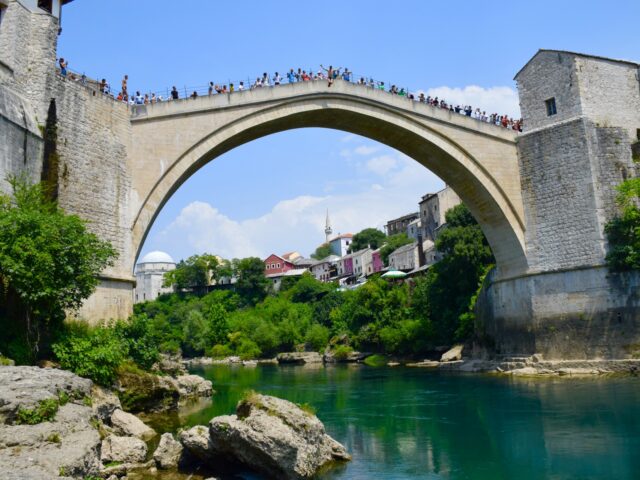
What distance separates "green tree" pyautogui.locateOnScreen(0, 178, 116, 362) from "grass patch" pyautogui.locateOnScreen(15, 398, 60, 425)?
11.7 feet

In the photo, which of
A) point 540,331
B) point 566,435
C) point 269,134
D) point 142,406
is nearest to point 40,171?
point 142,406

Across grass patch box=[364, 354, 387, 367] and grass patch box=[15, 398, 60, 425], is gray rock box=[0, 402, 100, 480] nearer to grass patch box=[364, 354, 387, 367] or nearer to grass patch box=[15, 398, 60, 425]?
grass patch box=[15, 398, 60, 425]

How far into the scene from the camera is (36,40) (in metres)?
12.3

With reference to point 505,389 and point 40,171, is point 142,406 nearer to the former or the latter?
point 40,171

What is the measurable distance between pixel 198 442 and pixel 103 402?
286cm

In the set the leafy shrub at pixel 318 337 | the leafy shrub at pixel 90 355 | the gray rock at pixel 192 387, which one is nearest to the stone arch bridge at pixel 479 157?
the leafy shrub at pixel 90 355

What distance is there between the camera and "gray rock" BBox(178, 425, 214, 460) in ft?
24.2

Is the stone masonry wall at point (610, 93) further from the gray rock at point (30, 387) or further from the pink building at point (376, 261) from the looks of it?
the pink building at point (376, 261)

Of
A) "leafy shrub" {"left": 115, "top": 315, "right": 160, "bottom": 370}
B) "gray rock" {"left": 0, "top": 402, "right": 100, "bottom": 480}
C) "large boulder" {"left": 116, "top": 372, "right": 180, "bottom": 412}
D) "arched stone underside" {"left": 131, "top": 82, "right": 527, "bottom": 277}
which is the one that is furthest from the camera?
"arched stone underside" {"left": 131, "top": 82, "right": 527, "bottom": 277}

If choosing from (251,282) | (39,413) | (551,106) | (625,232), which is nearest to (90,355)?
(39,413)

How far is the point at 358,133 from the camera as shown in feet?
60.7

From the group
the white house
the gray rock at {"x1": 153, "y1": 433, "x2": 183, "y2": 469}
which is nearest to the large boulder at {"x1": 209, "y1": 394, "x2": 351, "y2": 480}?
the gray rock at {"x1": 153, "y1": 433, "x2": 183, "y2": 469}

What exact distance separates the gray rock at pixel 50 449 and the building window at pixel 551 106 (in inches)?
617

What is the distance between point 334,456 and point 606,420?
483 cm
